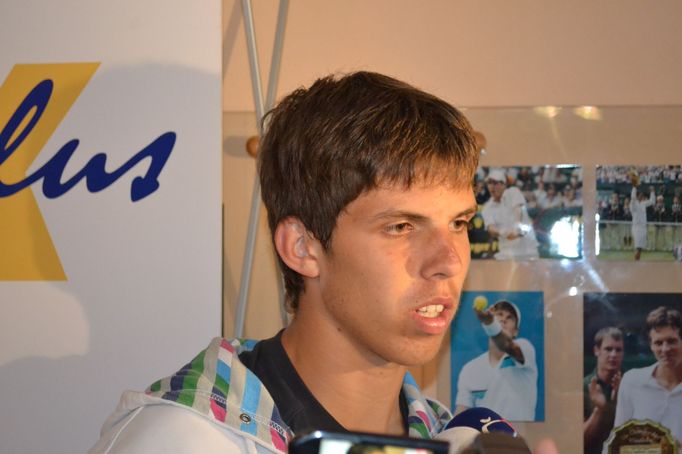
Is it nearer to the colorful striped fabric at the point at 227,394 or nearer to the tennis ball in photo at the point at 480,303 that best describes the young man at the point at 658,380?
the tennis ball in photo at the point at 480,303

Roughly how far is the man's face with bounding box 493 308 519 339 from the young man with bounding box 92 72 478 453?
3.37 ft

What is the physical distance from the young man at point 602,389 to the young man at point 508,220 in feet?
0.90

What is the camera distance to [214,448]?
930 millimetres

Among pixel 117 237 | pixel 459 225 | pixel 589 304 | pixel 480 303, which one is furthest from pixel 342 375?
pixel 589 304

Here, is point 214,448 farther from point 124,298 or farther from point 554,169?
Answer: point 554,169

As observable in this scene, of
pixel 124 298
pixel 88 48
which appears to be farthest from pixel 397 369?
pixel 88 48

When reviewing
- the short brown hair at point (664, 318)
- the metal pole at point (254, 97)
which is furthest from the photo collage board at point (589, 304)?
the metal pole at point (254, 97)

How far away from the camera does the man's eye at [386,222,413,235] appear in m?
1.01

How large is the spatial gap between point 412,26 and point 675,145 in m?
0.72

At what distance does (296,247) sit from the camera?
1.11 metres

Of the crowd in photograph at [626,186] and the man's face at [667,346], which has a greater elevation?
the crowd in photograph at [626,186]

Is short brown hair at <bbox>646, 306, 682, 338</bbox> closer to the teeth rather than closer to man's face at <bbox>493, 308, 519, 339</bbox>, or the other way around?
man's face at <bbox>493, 308, 519, 339</bbox>

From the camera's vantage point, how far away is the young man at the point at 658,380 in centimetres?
216

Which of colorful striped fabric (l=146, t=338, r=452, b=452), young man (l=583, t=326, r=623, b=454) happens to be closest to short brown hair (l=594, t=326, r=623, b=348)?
young man (l=583, t=326, r=623, b=454)
